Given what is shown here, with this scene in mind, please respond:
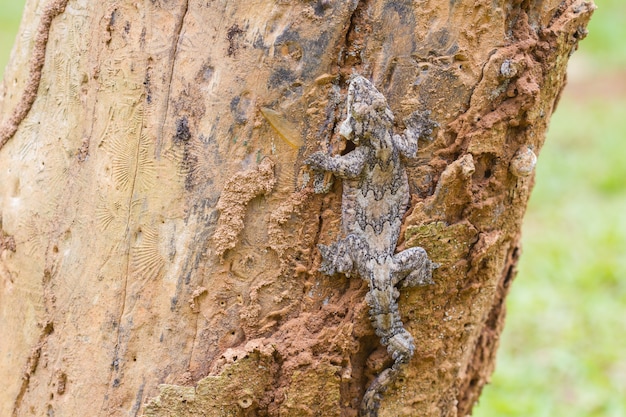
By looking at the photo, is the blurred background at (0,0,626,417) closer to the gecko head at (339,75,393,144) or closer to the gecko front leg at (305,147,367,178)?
the gecko front leg at (305,147,367,178)

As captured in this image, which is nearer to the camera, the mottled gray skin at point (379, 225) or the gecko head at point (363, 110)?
the gecko head at point (363, 110)

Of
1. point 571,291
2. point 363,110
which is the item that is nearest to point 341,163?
point 363,110

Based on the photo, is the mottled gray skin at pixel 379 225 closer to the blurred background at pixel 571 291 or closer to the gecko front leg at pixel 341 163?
the gecko front leg at pixel 341 163

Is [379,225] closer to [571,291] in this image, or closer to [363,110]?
[363,110]

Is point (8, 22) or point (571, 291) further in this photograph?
point (8, 22)

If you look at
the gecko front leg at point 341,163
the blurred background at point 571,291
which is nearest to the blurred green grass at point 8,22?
the blurred background at point 571,291

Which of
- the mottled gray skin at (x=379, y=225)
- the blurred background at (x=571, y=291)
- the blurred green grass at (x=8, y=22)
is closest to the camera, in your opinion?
the mottled gray skin at (x=379, y=225)

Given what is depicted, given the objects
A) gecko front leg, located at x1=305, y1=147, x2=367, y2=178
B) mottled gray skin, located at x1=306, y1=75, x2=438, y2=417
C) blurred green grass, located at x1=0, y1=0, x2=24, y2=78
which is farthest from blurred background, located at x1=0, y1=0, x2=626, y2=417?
blurred green grass, located at x1=0, y1=0, x2=24, y2=78
